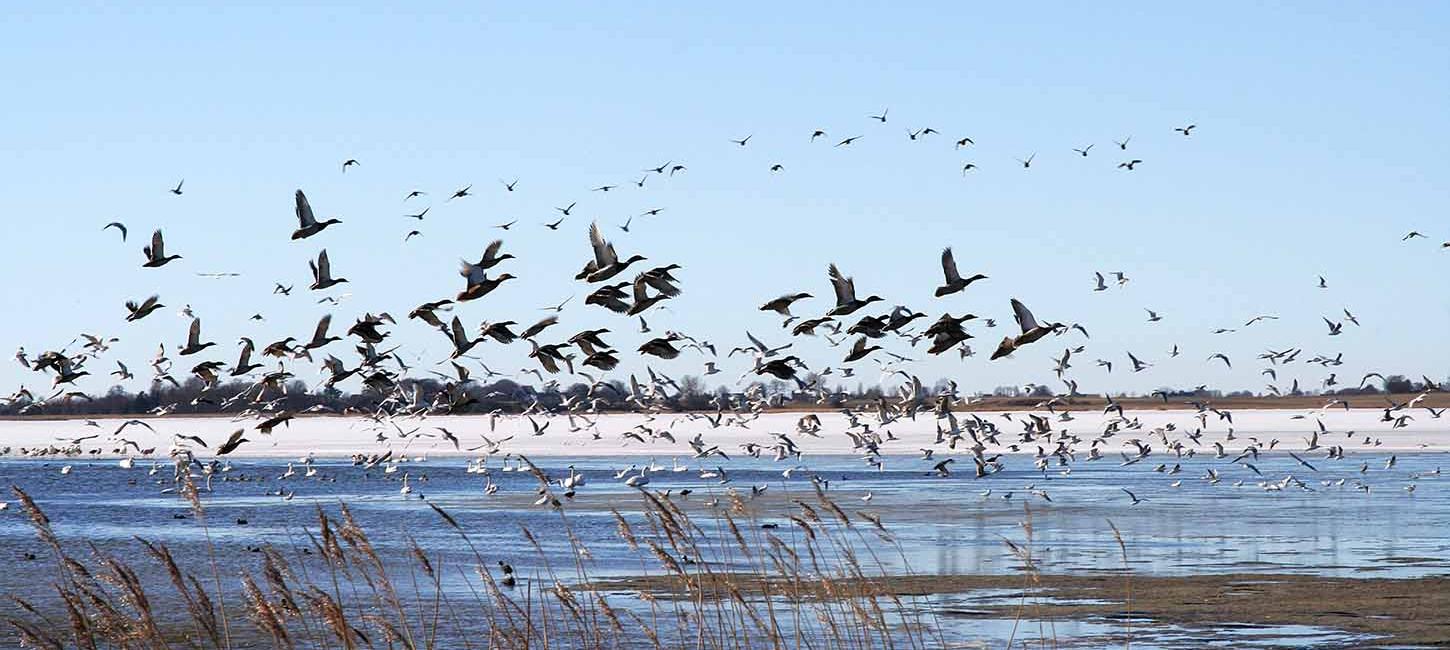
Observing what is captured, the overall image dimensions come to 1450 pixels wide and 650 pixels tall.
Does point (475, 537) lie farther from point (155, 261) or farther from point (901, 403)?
point (155, 261)

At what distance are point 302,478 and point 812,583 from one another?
4332cm

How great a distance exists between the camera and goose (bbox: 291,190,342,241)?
12234mm

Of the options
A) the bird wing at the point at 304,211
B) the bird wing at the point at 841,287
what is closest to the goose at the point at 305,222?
the bird wing at the point at 304,211

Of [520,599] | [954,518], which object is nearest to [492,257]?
[520,599]

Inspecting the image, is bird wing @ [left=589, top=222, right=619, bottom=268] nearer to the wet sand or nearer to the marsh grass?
the marsh grass

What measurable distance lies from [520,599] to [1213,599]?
22.5 feet

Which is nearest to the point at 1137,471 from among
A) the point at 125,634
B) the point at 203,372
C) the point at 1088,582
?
the point at 1088,582

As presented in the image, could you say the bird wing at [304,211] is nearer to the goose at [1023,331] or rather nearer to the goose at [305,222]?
the goose at [305,222]

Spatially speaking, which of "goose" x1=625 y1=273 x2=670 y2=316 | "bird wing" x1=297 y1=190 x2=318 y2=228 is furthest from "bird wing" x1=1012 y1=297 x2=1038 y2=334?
"bird wing" x1=297 y1=190 x2=318 y2=228

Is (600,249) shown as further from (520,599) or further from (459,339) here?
(520,599)

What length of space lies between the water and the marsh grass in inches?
22.7

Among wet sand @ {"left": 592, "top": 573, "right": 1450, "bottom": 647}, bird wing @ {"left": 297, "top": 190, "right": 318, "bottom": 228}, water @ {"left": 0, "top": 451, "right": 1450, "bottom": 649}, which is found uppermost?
bird wing @ {"left": 297, "top": 190, "right": 318, "bottom": 228}

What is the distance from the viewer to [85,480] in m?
49.0

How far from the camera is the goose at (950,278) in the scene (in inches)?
466
